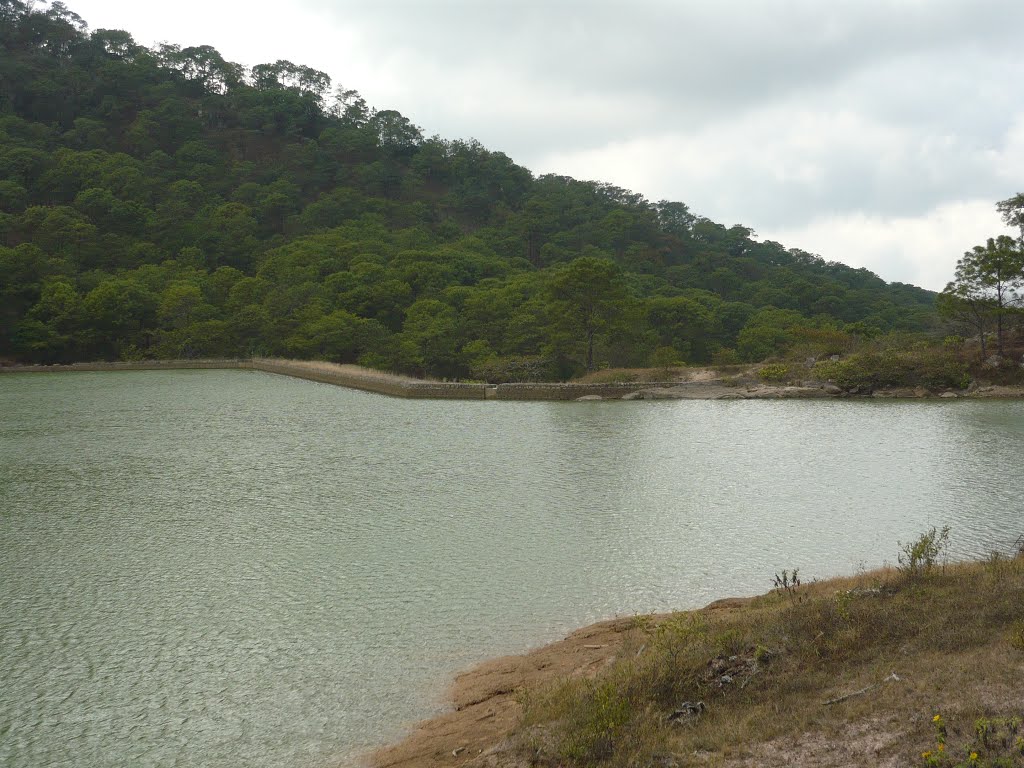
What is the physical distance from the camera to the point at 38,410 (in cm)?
2114

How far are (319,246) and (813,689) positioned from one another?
48415 mm

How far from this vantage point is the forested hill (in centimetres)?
3631

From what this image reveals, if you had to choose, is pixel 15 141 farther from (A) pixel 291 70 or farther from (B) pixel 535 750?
(B) pixel 535 750

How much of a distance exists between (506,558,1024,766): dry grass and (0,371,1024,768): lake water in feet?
4.25

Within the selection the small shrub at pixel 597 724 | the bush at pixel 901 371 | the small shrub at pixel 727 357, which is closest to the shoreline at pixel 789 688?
the small shrub at pixel 597 724

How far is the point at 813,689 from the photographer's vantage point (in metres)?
3.92

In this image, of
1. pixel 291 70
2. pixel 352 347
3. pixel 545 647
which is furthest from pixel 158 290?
pixel 291 70

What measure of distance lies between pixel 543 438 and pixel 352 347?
76.4 ft

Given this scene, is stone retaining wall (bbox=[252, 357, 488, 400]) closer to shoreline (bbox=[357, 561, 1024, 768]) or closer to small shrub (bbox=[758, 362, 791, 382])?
small shrub (bbox=[758, 362, 791, 382])

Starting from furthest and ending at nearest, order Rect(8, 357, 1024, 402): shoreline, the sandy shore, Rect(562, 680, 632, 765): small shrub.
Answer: Rect(8, 357, 1024, 402): shoreline
the sandy shore
Rect(562, 680, 632, 765): small shrub

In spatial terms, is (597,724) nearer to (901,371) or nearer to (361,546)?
(361,546)

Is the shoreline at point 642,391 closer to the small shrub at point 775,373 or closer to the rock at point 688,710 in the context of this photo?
the small shrub at point 775,373

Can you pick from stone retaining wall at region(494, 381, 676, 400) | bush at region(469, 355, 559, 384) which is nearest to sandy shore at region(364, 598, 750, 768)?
stone retaining wall at region(494, 381, 676, 400)

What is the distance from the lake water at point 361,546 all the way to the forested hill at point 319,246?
663 inches
